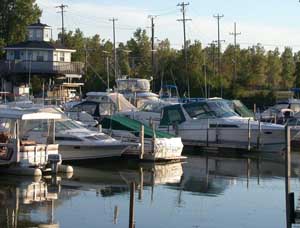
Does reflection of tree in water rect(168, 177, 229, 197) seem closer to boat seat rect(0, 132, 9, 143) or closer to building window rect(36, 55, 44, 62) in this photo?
boat seat rect(0, 132, 9, 143)

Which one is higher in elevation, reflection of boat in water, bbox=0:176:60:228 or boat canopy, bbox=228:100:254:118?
boat canopy, bbox=228:100:254:118

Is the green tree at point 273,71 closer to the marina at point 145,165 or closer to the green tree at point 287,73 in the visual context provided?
the green tree at point 287,73

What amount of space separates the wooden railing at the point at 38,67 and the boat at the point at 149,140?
3885 cm

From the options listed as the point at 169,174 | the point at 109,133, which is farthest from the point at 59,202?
the point at 109,133

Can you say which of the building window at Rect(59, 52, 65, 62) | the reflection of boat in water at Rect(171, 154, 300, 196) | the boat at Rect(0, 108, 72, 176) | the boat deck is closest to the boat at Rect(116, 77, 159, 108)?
the building window at Rect(59, 52, 65, 62)

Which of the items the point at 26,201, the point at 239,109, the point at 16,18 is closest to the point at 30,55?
the point at 16,18

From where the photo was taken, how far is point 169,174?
100 feet

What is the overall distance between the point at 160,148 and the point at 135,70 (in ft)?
229

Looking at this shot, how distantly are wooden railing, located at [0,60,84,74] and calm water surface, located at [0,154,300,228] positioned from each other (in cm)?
4338

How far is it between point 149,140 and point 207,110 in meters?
8.58

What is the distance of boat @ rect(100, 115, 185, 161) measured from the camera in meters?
33.8

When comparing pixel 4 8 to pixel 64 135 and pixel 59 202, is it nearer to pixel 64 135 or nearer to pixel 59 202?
pixel 64 135

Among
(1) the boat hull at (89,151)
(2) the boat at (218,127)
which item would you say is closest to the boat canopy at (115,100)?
(2) the boat at (218,127)

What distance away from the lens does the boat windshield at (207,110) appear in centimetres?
4166
